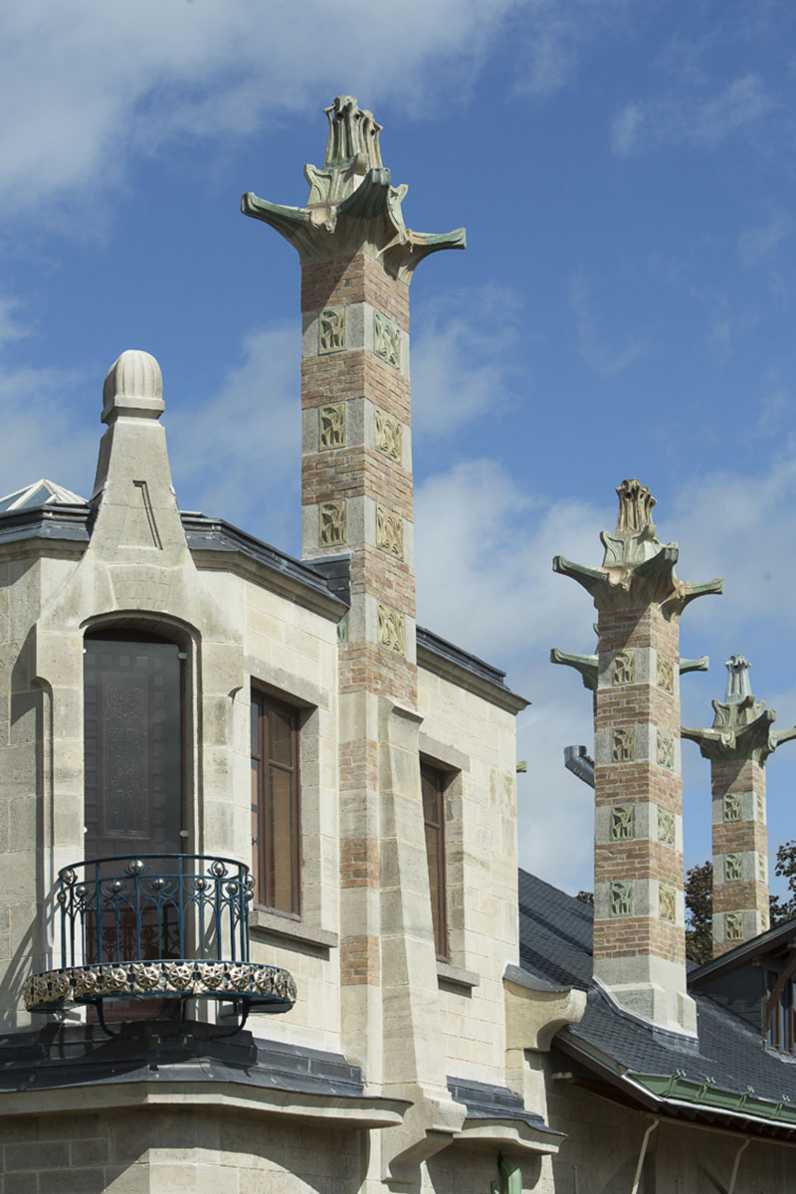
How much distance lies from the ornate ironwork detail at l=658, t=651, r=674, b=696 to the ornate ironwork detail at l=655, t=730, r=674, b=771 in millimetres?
619

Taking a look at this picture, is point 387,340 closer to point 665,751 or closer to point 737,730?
point 665,751

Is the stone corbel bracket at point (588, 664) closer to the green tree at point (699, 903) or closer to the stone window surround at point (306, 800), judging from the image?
the stone window surround at point (306, 800)

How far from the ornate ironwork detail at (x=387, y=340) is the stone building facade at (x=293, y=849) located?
0.03 m

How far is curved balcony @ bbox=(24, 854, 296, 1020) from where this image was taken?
Result: 45.6 feet

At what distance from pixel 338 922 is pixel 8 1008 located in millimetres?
3357

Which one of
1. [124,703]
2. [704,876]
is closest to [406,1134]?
[124,703]

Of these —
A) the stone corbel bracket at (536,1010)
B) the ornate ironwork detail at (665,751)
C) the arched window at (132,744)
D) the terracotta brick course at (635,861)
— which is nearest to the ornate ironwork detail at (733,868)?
the ornate ironwork detail at (665,751)

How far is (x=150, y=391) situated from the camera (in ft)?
51.7

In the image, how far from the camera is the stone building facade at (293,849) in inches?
565

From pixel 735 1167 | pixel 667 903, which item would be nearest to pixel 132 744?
pixel 667 903

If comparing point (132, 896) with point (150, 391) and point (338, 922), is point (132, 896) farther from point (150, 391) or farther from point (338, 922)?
point (150, 391)

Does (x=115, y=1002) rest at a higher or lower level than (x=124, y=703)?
lower

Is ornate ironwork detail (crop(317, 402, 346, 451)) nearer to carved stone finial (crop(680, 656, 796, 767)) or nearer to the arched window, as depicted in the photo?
the arched window

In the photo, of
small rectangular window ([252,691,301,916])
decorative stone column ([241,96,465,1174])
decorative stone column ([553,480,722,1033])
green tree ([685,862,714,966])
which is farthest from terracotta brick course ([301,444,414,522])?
green tree ([685,862,714,966])
